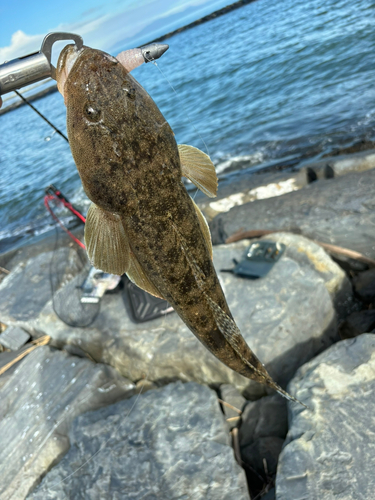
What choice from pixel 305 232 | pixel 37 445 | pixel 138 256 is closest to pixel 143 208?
pixel 138 256

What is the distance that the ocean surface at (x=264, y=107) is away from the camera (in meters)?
12.6

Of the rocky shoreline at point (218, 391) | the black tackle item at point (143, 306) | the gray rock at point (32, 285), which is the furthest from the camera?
the gray rock at point (32, 285)

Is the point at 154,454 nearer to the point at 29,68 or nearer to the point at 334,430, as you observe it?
the point at 334,430

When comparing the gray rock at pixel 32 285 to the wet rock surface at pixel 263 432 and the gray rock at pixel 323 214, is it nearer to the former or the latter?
the gray rock at pixel 323 214

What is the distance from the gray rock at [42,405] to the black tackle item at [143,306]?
0.78 metres

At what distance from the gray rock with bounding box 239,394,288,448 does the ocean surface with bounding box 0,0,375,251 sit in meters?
6.14

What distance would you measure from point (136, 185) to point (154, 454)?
281 centimetres

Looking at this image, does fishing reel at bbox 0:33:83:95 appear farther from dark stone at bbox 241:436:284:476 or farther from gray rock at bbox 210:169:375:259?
gray rock at bbox 210:169:375:259

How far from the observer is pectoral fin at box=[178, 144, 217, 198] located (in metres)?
1.67

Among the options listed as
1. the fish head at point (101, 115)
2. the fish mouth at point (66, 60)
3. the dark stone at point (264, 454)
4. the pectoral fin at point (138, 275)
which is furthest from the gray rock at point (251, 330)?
the fish mouth at point (66, 60)

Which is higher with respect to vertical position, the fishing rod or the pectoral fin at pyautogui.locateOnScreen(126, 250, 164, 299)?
the fishing rod

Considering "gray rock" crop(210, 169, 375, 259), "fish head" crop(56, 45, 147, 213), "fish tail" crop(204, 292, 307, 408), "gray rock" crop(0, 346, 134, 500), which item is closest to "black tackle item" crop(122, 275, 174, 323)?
"gray rock" crop(0, 346, 134, 500)

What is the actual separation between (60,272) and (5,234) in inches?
389

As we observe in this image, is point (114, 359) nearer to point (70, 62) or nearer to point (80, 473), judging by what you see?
point (80, 473)
